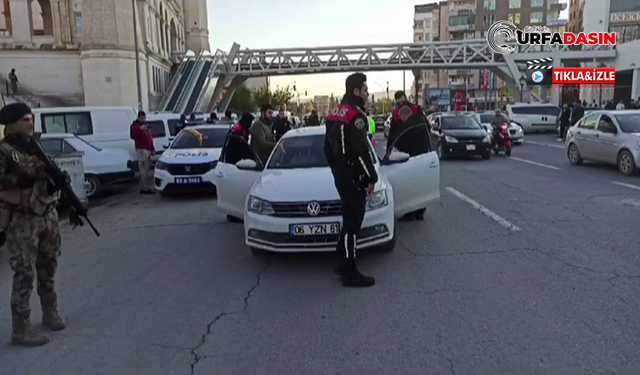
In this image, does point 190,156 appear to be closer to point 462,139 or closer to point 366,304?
point 366,304

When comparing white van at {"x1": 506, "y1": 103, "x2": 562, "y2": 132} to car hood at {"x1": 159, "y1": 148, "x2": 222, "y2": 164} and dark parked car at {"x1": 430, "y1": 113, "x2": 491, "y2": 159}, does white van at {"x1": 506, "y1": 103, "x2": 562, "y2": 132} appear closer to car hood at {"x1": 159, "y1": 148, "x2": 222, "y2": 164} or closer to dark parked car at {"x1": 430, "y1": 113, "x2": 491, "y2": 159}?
dark parked car at {"x1": 430, "y1": 113, "x2": 491, "y2": 159}

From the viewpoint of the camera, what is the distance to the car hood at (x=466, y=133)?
1644 centimetres

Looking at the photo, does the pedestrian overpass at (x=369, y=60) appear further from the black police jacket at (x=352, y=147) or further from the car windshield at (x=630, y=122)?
the black police jacket at (x=352, y=147)

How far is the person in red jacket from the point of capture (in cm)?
1148

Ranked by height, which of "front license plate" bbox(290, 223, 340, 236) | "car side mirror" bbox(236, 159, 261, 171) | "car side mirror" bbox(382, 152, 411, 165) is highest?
"car side mirror" bbox(382, 152, 411, 165)

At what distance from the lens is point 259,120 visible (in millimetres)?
8930

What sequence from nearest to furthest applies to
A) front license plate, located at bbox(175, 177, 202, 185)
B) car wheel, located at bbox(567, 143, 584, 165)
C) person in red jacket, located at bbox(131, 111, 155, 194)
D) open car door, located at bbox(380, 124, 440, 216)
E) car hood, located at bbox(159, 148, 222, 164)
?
open car door, located at bbox(380, 124, 440, 216)
front license plate, located at bbox(175, 177, 202, 185)
car hood, located at bbox(159, 148, 222, 164)
person in red jacket, located at bbox(131, 111, 155, 194)
car wheel, located at bbox(567, 143, 584, 165)

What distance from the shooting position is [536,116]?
2945 centimetres

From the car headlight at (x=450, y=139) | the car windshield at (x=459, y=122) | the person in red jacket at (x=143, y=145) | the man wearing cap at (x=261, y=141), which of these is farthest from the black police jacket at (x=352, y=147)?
the car windshield at (x=459, y=122)

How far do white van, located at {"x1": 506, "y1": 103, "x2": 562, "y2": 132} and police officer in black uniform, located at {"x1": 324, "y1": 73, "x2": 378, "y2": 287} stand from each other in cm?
2699

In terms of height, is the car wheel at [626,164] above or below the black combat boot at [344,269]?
above

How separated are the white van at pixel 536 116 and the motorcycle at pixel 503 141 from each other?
12.5 meters

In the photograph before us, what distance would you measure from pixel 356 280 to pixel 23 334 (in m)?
2.94

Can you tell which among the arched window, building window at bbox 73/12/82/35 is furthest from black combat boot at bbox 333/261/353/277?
the arched window
